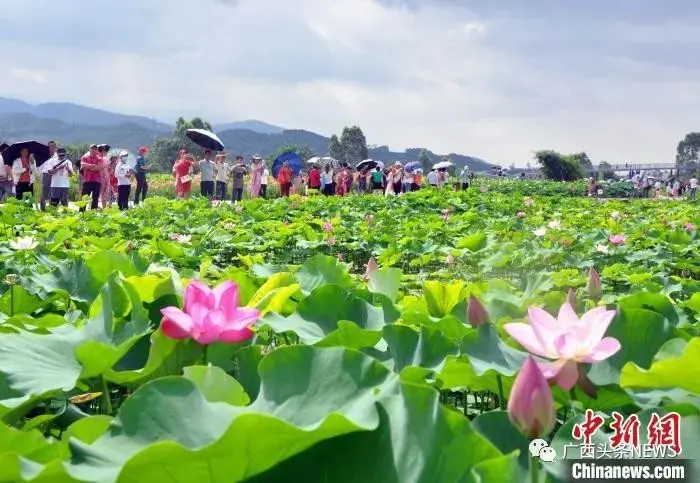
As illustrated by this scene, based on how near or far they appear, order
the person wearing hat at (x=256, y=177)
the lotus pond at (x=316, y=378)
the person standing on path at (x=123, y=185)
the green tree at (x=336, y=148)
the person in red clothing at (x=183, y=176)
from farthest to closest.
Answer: the green tree at (x=336, y=148), the person wearing hat at (x=256, y=177), the person in red clothing at (x=183, y=176), the person standing on path at (x=123, y=185), the lotus pond at (x=316, y=378)

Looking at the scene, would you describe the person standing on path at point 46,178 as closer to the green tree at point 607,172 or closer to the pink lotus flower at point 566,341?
the pink lotus flower at point 566,341

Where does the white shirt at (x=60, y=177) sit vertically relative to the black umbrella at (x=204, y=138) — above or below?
below

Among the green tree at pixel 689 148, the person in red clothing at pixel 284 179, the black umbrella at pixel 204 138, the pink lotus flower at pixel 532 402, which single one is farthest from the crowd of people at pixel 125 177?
the green tree at pixel 689 148

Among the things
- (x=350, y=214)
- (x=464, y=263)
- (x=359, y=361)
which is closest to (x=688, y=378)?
(x=359, y=361)

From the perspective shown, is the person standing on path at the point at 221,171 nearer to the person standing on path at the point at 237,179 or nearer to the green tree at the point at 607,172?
the person standing on path at the point at 237,179

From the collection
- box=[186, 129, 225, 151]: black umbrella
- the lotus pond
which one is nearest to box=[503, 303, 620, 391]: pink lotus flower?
the lotus pond

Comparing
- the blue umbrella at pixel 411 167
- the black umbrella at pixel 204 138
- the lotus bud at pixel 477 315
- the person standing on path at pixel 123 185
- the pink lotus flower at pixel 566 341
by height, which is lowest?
the person standing on path at pixel 123 185

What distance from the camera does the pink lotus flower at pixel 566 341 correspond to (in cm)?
81

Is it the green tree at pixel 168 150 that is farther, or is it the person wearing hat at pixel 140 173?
the green tree at pixel 168 150

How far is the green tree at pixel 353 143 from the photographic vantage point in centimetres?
7750

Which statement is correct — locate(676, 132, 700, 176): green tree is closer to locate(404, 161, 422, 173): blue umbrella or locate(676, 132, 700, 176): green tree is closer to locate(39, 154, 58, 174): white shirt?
locate(404, 161, 422, 173): blue umbrella

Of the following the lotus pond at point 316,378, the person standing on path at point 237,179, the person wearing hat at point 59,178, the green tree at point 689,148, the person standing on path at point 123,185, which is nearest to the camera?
the lotus pond at point 316,378

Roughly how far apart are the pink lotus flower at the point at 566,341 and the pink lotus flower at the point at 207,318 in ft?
1.24

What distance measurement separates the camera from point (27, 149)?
39.1 feet
